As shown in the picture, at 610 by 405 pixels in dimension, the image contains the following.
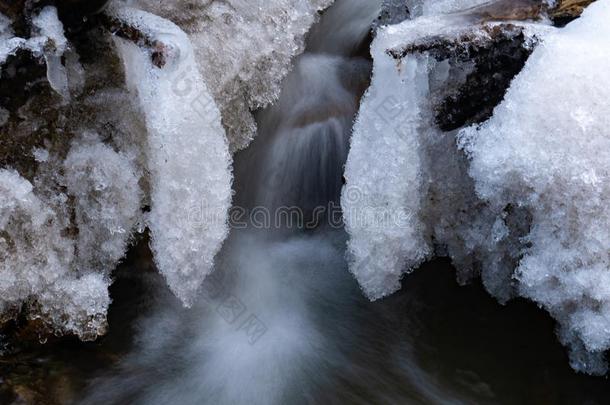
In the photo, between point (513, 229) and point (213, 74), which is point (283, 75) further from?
point (513, 229)

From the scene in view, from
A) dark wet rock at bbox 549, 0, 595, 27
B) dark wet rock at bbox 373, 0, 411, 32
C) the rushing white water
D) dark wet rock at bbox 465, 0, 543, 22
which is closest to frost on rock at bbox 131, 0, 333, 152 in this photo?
the rushing white water

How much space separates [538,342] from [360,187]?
4.10 feet

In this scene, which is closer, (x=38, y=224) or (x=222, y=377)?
(x=38, y=224)

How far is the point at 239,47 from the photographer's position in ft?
12.3

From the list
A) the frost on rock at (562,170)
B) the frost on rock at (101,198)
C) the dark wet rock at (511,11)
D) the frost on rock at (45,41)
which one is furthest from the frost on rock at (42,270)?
the dark wet rock at (511,11)

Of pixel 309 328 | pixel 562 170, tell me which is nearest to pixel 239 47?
pixel 309 328

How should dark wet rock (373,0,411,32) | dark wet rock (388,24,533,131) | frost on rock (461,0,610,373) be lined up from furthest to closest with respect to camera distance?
dark wet rock (373,0,411,32)
dark wet rock (388,24,533,131)
frost on rock (461,0,610,373)

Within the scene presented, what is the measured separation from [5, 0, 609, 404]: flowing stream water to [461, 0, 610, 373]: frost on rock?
1.40 ft

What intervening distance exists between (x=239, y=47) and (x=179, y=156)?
4.16ft

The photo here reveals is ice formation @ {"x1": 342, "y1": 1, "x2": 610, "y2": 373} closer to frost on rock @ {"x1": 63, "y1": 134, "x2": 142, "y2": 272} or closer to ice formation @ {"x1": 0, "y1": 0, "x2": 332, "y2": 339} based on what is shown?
ice formation @ {"x1": 0, "y1": 0, "x2": 332, "y2": 339}

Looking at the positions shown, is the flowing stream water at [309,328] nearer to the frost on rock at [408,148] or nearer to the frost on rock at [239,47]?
the frost on rock at [239,47]

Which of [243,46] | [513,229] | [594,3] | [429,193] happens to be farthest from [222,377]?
[594,3]

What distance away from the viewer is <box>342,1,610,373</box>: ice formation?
257 cm

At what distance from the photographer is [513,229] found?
291 centimetres
